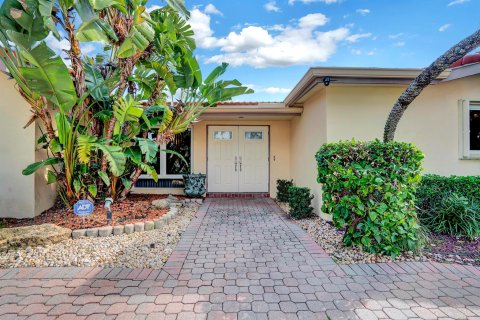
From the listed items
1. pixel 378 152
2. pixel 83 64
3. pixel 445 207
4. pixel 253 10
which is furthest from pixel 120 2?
pixel 445 207

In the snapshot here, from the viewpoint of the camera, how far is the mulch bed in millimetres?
4855

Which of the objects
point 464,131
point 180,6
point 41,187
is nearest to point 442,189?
point 464,131

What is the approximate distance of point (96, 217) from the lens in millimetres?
5102

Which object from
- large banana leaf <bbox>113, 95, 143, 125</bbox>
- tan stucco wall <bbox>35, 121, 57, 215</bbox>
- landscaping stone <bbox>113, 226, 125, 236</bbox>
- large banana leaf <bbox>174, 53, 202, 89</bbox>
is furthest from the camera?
large banana leaf <bbox>174, 53, 202, 89</bbox>

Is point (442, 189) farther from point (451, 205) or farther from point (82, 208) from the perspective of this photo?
point (82, 208)

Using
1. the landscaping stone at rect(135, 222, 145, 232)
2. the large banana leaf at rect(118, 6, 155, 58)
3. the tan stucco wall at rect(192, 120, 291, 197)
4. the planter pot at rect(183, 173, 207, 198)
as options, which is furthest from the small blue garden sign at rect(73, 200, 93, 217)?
the tan stucco wall at rect(192, 120, 291, 197)

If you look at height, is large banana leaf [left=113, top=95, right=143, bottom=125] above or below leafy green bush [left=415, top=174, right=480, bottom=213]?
above

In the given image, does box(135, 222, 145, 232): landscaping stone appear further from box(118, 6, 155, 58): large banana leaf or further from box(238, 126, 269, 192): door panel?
box(238, 126, 269, 192): door panel

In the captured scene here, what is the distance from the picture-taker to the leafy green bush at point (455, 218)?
4440mm

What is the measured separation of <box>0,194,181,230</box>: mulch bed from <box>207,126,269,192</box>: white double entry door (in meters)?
3.16

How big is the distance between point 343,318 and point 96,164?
5259 mm

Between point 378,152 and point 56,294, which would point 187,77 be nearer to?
point 378,152

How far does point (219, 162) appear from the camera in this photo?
356 inches

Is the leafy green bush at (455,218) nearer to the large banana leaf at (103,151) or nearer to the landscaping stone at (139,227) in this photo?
the landscaping stone at (139,227)
